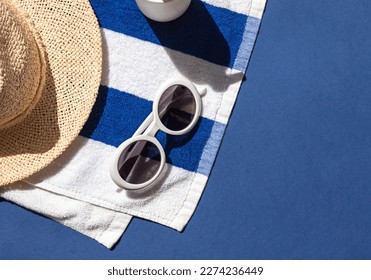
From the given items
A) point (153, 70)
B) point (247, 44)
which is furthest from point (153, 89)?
point (247, 44)

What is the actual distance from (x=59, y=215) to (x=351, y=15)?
0.44 m

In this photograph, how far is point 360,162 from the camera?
61 centimetres

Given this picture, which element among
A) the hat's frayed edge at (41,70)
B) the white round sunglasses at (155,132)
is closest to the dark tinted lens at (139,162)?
the white round sunglasses at (155,132)

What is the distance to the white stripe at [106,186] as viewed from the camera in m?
0.60

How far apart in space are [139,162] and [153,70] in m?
0.12

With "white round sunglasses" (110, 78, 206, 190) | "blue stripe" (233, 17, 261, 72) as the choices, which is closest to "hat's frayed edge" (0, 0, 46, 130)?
"white round sunglasses" (110, 78, 206, 190)

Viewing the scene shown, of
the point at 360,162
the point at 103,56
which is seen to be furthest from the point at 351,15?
the point at 103,56

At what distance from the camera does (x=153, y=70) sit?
0.61 metres

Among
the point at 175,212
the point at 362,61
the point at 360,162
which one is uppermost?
the point at 362,61

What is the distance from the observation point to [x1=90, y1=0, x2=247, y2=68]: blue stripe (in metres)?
0.60

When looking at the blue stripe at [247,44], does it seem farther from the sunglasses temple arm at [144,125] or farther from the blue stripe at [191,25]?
the sunglasses temple arm at [144,125]

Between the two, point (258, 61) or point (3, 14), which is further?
point (258, 61)

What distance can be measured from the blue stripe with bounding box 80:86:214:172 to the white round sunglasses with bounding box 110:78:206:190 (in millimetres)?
15

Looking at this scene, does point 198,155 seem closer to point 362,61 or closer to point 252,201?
point 252,201
